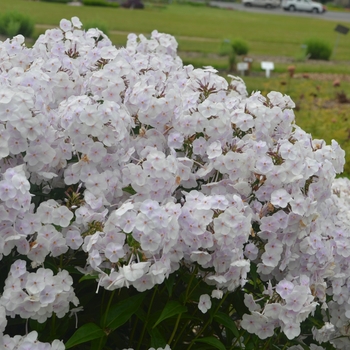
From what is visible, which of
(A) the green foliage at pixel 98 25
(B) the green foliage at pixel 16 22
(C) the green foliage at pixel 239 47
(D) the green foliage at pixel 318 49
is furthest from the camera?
(D) the green foliage at pixel 318 49

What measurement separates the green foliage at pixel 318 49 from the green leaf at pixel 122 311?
15700mm

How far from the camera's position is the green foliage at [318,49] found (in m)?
16.9

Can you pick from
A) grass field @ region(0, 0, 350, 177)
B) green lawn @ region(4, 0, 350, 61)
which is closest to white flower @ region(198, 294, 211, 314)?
grass field @ region(0, 0, 350, 177)

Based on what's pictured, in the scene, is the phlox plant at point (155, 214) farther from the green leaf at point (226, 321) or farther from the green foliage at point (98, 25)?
the green foliage at point (98, 25)

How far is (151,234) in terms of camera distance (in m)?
1.79

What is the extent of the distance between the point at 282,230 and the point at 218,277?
301mm

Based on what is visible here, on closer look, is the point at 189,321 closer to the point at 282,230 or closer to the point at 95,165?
the point at 282,230

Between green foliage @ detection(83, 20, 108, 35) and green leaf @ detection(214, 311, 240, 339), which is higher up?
green leaf @ detection(214, 311, 240, 339)

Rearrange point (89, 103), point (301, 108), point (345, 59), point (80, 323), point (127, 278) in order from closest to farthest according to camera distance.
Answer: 1. point (127, 278)
2. point (89, 103)
3. point (80, 323)
4. point (301, 108)
5. point (345, 59)

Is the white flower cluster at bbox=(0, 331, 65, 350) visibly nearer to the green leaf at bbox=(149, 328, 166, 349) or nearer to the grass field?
the green leaf at bbox=(149, 328, 166, 349)

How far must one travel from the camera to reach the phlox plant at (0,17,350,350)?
187cm

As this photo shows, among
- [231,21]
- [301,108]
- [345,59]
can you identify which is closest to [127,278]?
[301,108]

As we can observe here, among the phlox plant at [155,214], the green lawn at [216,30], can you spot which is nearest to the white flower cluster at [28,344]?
the phlox plant at [155,214]

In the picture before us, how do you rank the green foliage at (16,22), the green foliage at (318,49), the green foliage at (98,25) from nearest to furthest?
the green foliage at (98,25) → the green foliage at (16,22) → the green foliage at (318,49)
